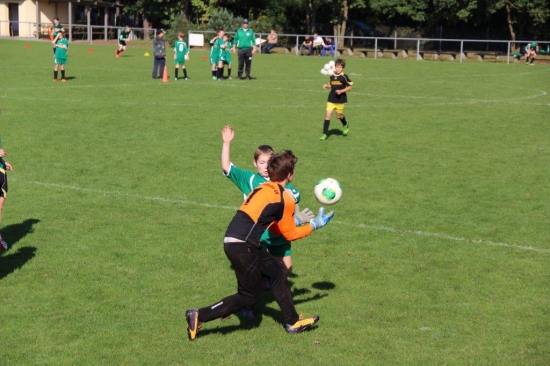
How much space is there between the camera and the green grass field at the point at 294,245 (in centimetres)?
751

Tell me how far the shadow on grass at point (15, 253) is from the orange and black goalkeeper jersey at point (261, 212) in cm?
347

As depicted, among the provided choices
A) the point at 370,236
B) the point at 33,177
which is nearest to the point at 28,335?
the point at 370,236

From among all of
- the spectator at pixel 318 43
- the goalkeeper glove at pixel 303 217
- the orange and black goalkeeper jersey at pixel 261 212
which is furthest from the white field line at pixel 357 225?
the spectator at pixel 318 43

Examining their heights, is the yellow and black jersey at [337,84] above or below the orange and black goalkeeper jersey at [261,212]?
above

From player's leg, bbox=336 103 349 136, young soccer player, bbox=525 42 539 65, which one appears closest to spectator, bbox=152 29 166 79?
player's leg, bbox=336 103 349 136

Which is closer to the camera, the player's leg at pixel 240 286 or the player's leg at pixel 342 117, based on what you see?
the player's leg at pixel 240 286

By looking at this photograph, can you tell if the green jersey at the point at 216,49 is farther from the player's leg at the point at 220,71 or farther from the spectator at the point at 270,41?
the spectator at the point at 270,41

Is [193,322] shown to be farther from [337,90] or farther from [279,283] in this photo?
[337,90]

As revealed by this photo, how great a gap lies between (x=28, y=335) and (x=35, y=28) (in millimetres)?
64648

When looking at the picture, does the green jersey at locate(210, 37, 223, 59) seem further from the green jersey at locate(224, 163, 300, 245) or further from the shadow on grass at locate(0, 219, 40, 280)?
the green jersey at locate(224, 163, 300, 245)

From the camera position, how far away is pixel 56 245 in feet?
34.5

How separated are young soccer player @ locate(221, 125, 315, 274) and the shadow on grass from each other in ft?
10.2

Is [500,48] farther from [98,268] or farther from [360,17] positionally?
[98,268]

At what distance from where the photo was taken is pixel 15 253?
10.1 meters
